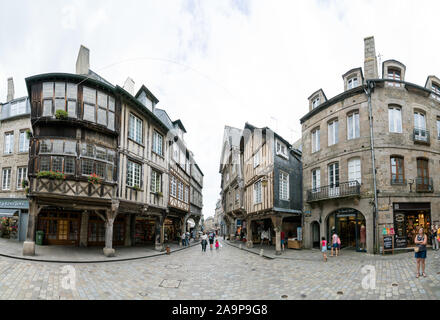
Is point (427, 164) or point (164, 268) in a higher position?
point (427, 164)

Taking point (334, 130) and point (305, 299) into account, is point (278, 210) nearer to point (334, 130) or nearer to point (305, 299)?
point (334, 130)

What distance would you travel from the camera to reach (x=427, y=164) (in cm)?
1394

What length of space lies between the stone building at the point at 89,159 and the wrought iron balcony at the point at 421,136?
15.0 meters

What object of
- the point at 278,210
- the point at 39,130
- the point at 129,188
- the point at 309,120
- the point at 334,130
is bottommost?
the point at 278,210

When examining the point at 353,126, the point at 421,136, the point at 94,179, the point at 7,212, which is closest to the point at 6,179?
the point at 7,212

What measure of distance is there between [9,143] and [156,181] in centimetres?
1054

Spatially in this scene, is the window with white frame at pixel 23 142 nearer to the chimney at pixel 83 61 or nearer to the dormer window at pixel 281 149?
the chimney at pixel 83 61

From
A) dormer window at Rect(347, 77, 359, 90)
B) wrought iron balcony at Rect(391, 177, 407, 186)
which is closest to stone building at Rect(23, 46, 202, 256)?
dormer window at Rect(347, 77, 359, 90)

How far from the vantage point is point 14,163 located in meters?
17.4

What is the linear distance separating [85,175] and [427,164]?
17502 mm

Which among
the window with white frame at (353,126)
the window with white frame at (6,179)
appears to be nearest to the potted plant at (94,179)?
the window with white frame at (6,179)

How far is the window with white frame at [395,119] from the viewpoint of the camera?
45.7ft

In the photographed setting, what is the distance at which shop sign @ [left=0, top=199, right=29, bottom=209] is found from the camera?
55.8 feet

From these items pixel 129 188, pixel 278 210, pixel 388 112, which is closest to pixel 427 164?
pixel 388 112
